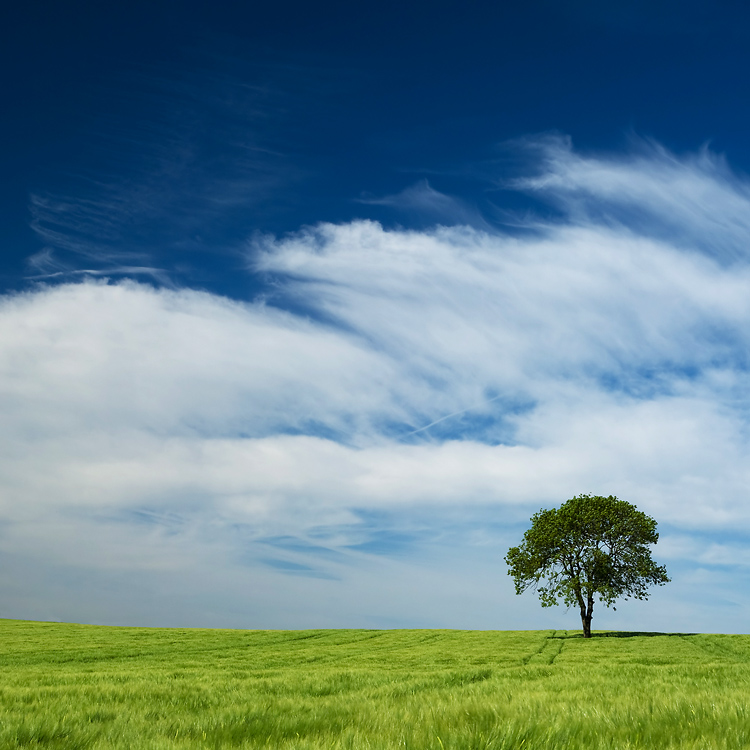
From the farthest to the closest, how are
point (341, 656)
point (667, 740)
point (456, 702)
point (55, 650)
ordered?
point (55, 650), point (341, 656), point (456, 702), point (667, 740)

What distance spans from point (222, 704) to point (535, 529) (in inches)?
1940

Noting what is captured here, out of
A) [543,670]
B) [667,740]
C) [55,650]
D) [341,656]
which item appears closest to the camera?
[667,740]

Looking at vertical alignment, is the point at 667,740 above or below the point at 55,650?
above

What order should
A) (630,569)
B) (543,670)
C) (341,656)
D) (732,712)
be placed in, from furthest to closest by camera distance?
(630,569) < (341,656) < (543,670) < (732,712)

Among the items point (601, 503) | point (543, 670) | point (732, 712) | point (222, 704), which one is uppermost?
point (601, 503)

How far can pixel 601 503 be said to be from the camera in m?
50.1

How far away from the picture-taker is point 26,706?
662 centimetres

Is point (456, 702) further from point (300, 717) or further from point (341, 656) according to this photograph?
point (341, 656)

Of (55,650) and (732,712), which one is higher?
(732,712)

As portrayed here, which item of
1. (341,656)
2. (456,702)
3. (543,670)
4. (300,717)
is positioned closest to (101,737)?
(300,717)

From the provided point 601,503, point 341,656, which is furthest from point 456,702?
point 601,503

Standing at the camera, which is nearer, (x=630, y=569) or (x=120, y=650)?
(x=120, y=650)

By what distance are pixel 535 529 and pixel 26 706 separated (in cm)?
5037

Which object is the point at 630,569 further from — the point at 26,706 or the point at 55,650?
the point at 26,706
